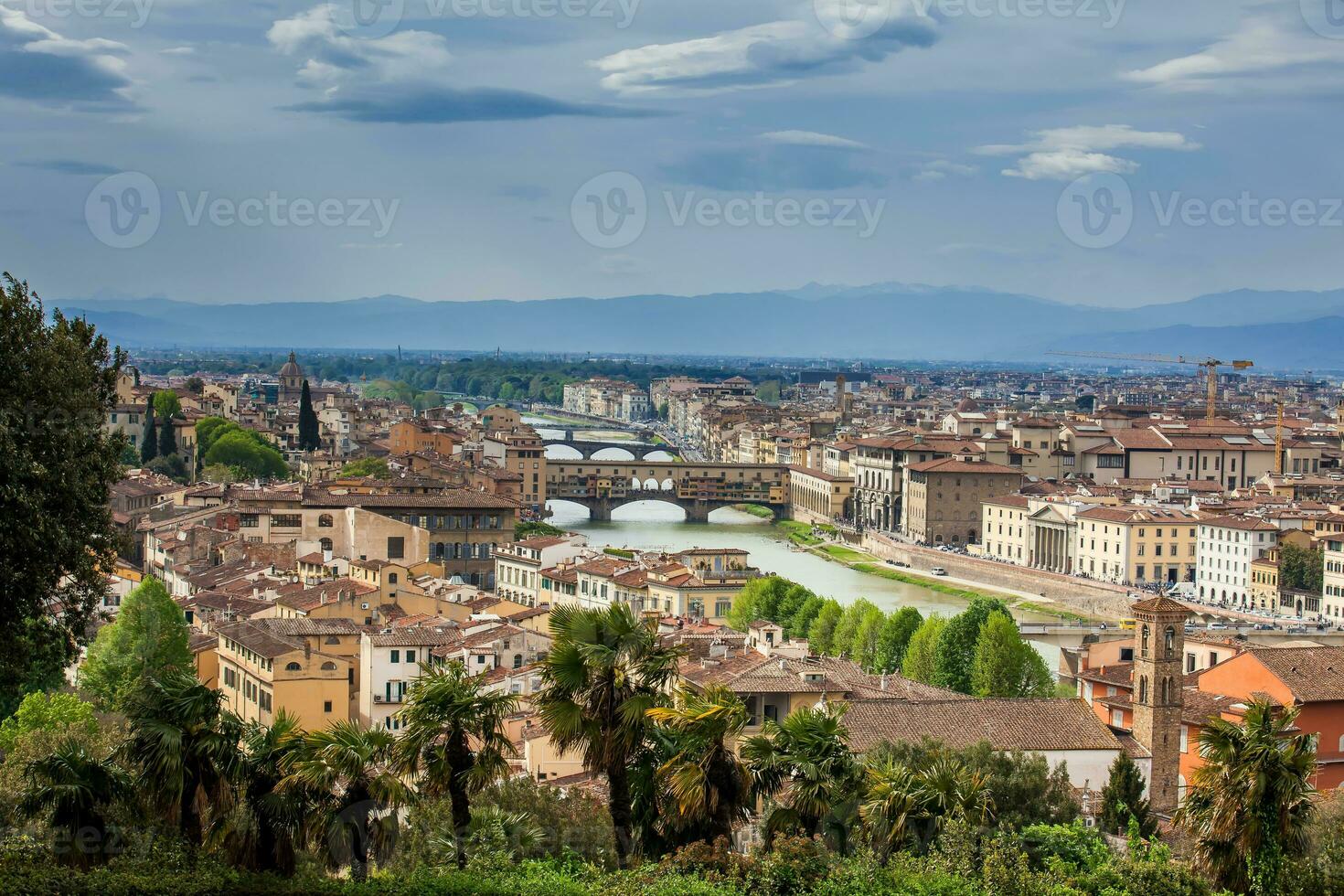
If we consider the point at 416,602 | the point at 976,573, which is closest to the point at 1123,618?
the point at 976,573

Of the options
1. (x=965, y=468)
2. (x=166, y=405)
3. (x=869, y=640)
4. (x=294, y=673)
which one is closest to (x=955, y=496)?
(x=965, y=468)

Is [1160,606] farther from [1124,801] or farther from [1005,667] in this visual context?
[1005,667]

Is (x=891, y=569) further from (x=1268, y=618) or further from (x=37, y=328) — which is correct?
(x=37, y=328)

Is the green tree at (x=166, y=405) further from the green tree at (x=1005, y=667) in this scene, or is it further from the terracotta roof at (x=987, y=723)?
the terracotta roof at (x=987, y=723)

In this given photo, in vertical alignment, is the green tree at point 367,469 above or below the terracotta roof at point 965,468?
above

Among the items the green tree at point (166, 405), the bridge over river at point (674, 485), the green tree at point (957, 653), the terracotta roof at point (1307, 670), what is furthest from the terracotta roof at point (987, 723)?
the bridge over river at point (674, 485)

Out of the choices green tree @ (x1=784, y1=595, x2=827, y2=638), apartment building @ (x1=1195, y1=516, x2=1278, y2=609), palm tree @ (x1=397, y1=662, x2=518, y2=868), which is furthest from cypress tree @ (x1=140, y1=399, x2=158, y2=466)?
palm tree @ (x1=397, y1=662, x2=518, y2=868)
